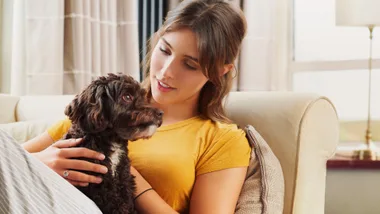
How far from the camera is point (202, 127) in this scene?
5.80ft

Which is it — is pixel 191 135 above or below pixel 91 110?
below

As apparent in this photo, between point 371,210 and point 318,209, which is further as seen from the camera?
point 371,210

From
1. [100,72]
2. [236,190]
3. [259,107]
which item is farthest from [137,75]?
[236,190]

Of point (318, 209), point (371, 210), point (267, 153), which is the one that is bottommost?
point (371, 210)

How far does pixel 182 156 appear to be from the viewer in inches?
65.8

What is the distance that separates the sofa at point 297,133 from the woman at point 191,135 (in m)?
0.10

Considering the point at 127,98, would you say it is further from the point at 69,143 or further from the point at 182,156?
the point at 182,156

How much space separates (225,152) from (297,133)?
228 millimetres

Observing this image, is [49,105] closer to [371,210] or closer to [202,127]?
[202,127]

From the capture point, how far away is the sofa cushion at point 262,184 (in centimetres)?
162

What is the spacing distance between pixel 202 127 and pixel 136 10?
1417 millimetres

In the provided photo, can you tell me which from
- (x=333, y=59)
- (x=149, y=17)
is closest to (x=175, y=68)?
(x=149, y=17)

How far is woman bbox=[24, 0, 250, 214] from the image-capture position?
1636mm

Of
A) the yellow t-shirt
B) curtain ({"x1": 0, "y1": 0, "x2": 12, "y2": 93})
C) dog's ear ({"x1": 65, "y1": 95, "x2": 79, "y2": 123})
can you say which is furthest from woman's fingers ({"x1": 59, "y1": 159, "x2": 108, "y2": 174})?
curtain ({"x1": 0, "y1": 0, "x2": 12, "y2": 93})
